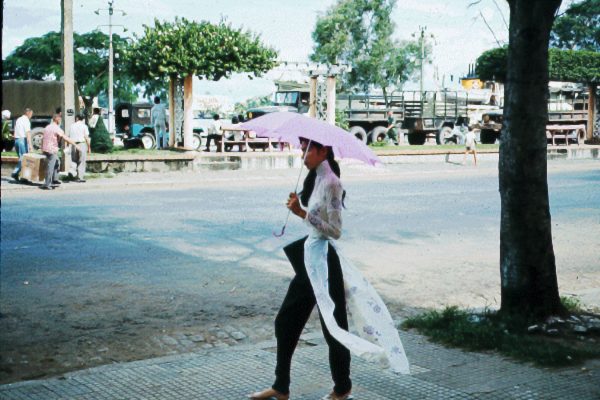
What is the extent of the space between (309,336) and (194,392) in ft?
5.52

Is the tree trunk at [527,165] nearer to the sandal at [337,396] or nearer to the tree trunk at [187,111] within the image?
the sandal at [337,396]

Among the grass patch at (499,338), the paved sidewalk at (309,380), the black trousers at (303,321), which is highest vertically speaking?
the black trousers at (303,321)

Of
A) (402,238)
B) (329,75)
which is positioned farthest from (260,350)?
(329,75)

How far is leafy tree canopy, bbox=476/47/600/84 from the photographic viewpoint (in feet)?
109

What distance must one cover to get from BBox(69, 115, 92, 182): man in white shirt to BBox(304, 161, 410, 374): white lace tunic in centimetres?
1549

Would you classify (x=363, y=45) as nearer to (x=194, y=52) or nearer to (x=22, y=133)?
(x=194, y=52)

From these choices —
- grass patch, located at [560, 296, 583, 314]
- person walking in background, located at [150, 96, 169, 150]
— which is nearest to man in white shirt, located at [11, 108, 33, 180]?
person walking in background, located at [150, 96, 169, 150]

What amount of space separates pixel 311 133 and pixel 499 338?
8.01 feet

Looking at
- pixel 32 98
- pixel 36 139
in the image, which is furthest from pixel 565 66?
pixel 32 98

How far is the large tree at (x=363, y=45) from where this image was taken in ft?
179

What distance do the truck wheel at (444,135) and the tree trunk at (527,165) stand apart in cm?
3225

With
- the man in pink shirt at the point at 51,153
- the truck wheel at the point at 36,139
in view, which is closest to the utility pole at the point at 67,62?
the man in pink shirt at the point at 51,153

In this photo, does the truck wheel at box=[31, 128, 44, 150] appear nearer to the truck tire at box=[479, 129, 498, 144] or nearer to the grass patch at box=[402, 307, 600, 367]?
the truck tire at box=[479, 129, 498, 144]

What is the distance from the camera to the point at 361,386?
4844 millimetres
